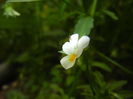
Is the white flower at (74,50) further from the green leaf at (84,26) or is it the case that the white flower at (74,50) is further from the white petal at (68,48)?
the green leaf at (84,26)

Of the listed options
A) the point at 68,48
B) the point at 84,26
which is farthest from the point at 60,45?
the point at 68,48

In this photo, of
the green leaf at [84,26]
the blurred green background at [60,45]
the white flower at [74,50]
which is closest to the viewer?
the white flower at [74,50]

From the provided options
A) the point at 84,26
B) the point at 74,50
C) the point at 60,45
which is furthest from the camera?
the point at 60,45

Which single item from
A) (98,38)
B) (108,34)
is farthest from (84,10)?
(108,34)

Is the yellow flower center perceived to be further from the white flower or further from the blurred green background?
the blurred green background

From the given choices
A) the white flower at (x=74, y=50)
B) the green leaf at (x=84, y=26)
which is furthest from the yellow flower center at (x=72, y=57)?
the green leaf at (x=84, y=26)

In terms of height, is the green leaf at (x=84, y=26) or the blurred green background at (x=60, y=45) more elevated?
the blurred green background at (x=60, y=45)

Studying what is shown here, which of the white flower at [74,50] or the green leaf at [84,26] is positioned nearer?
the white flower at [74,50]

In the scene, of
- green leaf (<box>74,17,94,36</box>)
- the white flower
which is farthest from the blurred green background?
the white flower

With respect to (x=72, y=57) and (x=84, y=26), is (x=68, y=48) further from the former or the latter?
(x=84, y=26)

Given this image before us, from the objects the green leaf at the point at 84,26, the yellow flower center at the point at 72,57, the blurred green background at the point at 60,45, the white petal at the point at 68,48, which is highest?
the blurred green background at the point at 60,45
